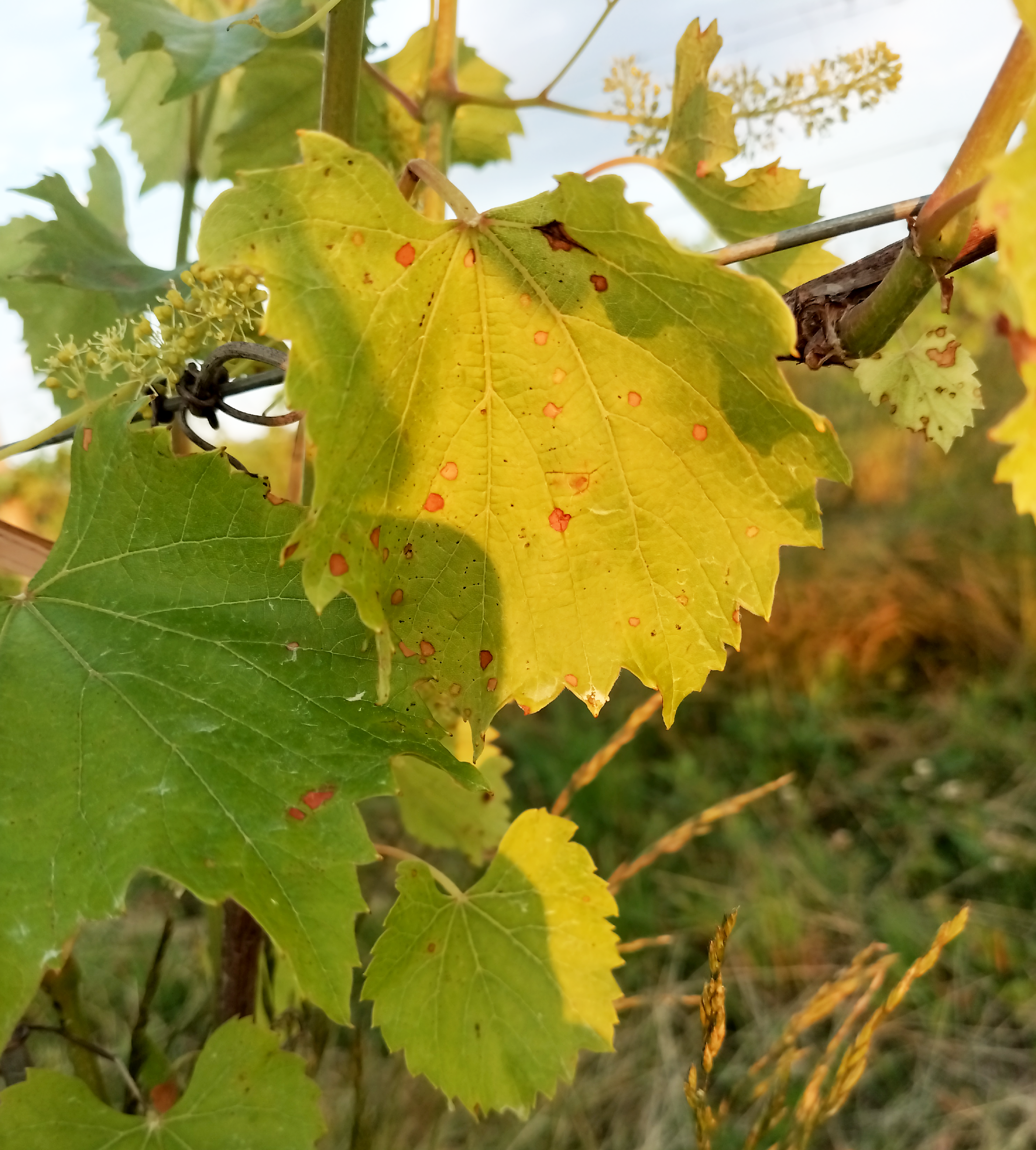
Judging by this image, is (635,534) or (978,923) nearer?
(635,534)

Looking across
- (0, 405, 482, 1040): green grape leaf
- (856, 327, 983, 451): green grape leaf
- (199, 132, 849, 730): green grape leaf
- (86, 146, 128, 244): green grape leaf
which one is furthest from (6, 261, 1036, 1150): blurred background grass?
(86, 146, 128, 244): green grape leaf

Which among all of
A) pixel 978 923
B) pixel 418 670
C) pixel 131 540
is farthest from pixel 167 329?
pixel 978 923

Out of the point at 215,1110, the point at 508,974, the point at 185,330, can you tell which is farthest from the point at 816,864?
the point at 185,330

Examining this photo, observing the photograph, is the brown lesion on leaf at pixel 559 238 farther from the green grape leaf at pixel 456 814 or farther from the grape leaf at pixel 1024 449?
the green grape leaf at pixel 456 814

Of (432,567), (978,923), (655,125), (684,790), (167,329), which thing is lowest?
(978,923)

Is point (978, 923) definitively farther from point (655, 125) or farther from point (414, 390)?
point (414, 390)

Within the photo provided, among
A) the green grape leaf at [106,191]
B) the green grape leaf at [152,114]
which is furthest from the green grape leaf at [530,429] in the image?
the green grape leaf at [106,191]
